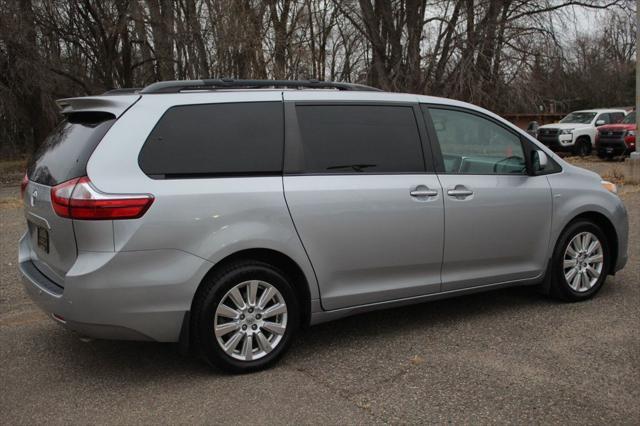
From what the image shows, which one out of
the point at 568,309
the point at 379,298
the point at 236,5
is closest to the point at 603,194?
the point at 568,309

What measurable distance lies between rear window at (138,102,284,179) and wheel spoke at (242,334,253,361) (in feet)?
3.28

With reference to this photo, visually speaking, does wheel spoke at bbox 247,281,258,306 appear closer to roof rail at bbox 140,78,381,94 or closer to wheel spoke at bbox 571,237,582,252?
roof rail at bbox 140,78,381,94

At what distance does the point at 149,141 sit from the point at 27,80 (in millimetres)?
17746

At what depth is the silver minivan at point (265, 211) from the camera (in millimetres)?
3562

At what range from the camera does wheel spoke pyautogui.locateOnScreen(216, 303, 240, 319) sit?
12.4ft

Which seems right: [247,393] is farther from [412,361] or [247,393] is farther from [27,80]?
[27,80]

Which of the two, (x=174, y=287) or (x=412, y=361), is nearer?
(x=174, y=287)

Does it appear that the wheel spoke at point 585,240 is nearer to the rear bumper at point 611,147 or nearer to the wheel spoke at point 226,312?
the wheel spoke at point 226,312

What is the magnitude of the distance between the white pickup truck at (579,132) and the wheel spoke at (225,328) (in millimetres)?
20873

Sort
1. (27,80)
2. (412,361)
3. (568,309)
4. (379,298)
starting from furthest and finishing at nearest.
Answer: (27,80) < (568,309) < (379,298) < (412,361)

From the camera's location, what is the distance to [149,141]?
3.70 meters

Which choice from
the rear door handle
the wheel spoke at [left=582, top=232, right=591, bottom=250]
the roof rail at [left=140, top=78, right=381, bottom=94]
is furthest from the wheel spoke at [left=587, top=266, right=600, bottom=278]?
the roof rail at [left=140, top=78, right=381, bottom=94]

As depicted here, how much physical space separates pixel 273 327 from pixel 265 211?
2.38 feet

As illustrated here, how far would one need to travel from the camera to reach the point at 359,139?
4.36 meters
